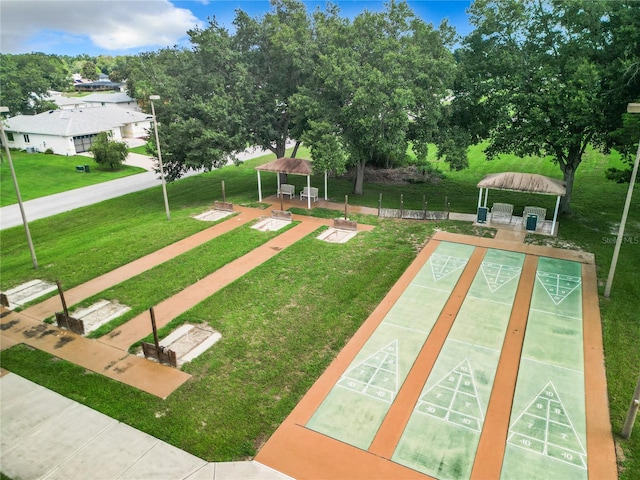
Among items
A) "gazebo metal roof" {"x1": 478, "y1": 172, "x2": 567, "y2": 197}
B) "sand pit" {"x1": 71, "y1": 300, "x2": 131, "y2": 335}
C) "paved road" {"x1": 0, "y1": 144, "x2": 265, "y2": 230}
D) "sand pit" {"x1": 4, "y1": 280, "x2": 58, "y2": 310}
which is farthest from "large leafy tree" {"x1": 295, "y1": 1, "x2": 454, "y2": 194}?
"sand pit" {"x1": 4, "y1": 280, "x2": 58, "y2": 310}

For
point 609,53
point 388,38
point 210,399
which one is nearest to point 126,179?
point 388,38

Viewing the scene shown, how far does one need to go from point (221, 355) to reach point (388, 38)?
63.9 feet

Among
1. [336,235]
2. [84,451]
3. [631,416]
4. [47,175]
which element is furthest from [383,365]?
[47,175]

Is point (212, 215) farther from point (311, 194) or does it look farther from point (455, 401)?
point (455, 401)

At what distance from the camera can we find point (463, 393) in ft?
34.4

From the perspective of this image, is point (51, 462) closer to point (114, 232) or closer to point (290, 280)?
point (290, 280)

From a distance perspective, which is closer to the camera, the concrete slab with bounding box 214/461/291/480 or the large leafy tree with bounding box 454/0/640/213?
the concrete slab with bounding box 214/461/291/480

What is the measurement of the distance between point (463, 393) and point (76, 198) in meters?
29.7

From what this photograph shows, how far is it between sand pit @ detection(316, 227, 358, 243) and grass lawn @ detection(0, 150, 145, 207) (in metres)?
22.9

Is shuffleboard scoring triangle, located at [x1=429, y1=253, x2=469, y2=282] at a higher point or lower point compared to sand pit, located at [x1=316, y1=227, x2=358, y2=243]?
lower

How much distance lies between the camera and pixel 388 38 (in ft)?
77.9

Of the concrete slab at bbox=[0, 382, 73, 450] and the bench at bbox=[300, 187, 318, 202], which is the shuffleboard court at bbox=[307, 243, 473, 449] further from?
the bench at bbox=[300, 187, 318, 202]

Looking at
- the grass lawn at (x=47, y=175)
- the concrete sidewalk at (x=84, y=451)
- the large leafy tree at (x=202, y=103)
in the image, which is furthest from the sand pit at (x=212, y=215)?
the grass lawn at (x=47, y=175)

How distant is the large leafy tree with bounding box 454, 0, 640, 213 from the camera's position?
18.5m
